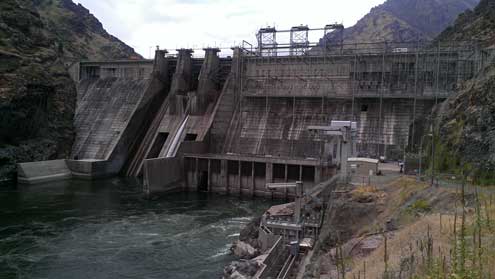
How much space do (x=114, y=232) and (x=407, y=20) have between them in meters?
176

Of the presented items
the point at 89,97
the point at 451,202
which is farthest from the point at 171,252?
the point at 89,97

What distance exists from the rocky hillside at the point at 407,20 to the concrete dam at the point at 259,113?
319 ft

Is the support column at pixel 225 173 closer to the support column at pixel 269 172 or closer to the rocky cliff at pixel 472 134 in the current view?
the support column at pixel 269 172

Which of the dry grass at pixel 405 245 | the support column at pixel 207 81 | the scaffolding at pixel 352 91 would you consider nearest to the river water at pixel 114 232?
the scaffolding at pixel 352 91

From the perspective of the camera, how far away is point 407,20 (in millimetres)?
177750

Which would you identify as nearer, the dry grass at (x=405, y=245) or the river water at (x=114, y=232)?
the dry grass at (x=405, y=245)

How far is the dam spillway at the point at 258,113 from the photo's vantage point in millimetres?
36969

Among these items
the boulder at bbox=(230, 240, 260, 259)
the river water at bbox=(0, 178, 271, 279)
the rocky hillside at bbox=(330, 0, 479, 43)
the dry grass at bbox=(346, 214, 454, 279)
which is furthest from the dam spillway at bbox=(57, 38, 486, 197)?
the rocky hillside at bbox=(330, 0, 479, 43)

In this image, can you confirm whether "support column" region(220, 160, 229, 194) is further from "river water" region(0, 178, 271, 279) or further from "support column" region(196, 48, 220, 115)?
"support column" region(196, 48, 220, 115)

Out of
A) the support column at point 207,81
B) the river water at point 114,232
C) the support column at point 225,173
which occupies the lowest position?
the river water at point 114,232

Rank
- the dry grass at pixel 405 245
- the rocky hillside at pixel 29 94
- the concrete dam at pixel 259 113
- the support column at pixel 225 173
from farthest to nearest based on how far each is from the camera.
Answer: the rocky hillside at pixel 29 94 → the support column at pixel 225 173 → the concrete dam at pixel 259 113 → the dry grass at pixel 405 245

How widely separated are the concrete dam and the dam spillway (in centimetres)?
9

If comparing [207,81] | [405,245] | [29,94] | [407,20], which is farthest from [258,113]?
[407,20]

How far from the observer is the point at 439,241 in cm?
972
